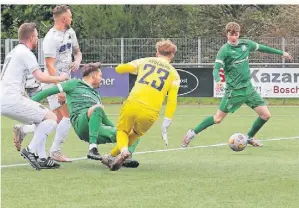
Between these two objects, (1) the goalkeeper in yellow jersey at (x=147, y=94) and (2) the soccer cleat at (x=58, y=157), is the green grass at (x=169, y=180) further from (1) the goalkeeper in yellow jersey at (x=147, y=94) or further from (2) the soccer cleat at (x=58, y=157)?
(1) the goalkeeper in yellow jersey at (x=147, y=94)

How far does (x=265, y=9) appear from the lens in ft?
132

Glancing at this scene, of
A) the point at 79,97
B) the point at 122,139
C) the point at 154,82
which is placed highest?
the point at 154,82

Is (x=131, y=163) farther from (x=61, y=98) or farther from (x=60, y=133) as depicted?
(x=61, y=98)

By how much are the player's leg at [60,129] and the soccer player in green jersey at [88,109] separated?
18.9 inches

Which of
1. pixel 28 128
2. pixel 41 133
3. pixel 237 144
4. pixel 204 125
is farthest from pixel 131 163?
pixel 204 125

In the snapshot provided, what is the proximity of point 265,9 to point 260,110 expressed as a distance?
27.2 m

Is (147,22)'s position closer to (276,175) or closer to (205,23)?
(205,23)

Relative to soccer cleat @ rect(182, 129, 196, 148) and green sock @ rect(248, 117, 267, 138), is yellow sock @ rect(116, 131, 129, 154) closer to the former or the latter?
soccer cleat @ rect(182, 129, 196, 148)

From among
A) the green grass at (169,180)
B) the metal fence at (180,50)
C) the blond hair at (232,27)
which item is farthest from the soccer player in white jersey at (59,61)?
the metal fence at (180,50)

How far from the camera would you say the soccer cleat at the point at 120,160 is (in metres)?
9.79

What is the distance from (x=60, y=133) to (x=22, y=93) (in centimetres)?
124

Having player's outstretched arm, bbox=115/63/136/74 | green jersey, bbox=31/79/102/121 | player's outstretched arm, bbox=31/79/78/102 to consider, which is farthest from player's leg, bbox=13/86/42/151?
player's outstretched arm, bbox=115/63/136/74

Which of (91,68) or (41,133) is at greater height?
(91,68)

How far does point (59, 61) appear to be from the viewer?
11672 millimetres
